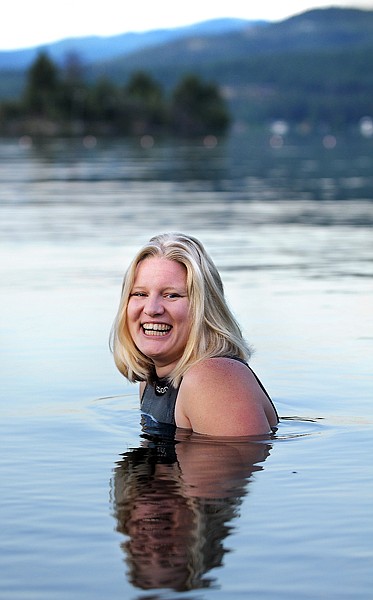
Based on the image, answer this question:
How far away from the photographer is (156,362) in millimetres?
6934

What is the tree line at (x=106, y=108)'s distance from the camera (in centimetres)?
15073

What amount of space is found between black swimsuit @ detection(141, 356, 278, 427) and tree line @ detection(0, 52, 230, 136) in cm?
13324

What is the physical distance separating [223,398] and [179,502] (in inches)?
19.5

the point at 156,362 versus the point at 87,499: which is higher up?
the point at 156,362

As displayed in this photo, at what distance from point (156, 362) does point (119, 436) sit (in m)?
1.10

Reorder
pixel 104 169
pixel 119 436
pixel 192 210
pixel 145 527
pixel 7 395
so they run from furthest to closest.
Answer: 1. pixel 104 169
2. pixel 192 210
3. pixel 7 395
4. pixel 119 436
5. pixel 145 527

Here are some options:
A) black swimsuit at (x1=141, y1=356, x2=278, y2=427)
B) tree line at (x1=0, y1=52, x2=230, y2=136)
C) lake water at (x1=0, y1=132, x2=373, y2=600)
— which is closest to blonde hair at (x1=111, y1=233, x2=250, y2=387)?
black swimsuit at (x1=141, y1=356, x2=278, y2=427)

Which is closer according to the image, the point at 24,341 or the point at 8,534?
the point at 8,534

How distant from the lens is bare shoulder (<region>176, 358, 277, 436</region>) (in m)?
6.30

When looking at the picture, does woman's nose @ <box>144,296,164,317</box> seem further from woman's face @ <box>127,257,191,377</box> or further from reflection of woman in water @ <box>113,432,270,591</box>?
reflection of woman in water @ <box>113,432,270,591</box>

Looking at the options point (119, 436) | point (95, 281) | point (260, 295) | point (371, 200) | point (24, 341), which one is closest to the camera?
point (119, 436)

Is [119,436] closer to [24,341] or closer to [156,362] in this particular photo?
[156,362]

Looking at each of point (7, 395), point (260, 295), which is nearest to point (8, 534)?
point (7, 395)

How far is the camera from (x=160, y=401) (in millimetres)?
7184
